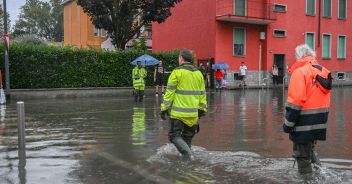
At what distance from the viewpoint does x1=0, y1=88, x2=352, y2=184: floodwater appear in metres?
6.46

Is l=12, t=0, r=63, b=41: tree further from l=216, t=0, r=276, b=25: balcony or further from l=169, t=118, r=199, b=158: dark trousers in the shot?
l=169, t=118, r=199, b=158: dark trousers

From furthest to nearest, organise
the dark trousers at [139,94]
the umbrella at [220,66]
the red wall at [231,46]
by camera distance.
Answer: the red wall at [231,46] < the umbrella at [220,66] < the dark trousers at [139,94]

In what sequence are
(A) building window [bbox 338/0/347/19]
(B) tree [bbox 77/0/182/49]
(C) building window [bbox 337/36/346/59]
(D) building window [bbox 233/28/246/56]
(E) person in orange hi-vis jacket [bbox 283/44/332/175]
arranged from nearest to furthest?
(E) person in orange hi-vis jacket [bbox 283/44/332/175]
(B) tree [bbox 77/0/182/49]
(D) building window [bbox 233/28/246/56]
(C) building window [bbox 337/36/346/59]
(A) building window [bbox 338/0/347/19]

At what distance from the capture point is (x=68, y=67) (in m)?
24.7

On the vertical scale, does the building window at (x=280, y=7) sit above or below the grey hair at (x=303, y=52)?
above

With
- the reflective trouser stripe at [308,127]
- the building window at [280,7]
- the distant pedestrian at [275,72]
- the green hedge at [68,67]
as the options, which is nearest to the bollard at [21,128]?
the reflective trouser stripe at [308,127]

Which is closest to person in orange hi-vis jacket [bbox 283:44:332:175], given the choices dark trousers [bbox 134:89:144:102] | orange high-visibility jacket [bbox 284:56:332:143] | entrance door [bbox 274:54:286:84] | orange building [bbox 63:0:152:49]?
orange high-visibility jacket [bbox 284:56:332:143]

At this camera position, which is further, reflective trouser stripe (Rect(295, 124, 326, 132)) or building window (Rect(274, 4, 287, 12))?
building window (Rect(274, 4, 287, 12))

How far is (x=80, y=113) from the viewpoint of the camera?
15.5 m

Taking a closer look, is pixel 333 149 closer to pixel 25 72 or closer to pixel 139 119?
pixel 139 119

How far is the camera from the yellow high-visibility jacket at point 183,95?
7.35 metres

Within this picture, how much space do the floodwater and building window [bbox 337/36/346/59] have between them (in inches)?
1147

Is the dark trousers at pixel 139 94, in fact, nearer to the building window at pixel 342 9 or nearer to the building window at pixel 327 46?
the building window at pixel 327 46

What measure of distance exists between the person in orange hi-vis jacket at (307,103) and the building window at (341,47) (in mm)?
37110
